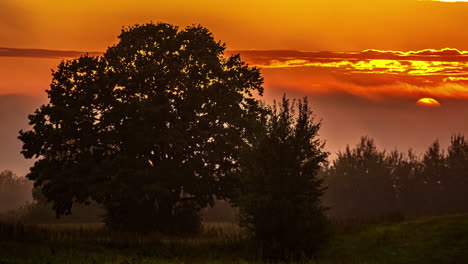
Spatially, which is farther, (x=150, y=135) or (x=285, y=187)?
(x=150, y=135)

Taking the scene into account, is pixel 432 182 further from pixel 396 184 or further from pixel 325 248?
pixel 325 248

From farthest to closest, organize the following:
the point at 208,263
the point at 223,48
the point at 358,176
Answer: the point at 358,176 → the point at 223,48 → the point at 208,263

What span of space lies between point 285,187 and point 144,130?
17.2 metres

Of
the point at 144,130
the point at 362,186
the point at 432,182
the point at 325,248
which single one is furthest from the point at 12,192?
the point at 325,248

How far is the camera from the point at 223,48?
58250 mm

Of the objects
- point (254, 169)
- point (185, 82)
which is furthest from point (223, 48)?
point (254, 169)

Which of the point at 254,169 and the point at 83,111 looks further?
the point at 83,111

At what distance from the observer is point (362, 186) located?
10112 cm

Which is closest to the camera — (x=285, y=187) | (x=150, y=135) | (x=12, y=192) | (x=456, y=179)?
(x=285, y=187)

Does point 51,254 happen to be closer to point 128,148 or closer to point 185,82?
point 128,148

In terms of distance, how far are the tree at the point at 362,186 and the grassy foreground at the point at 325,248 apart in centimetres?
5511

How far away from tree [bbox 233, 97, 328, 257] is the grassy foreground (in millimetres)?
1591

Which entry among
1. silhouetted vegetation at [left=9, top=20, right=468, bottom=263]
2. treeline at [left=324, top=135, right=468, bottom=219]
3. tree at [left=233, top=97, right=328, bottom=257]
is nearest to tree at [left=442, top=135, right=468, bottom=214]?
treeline at [left=324, top=135, right=468, bottom=219]

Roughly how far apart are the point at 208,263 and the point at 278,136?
396 inches
